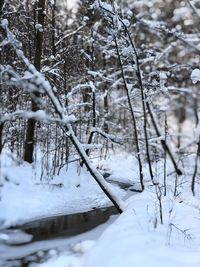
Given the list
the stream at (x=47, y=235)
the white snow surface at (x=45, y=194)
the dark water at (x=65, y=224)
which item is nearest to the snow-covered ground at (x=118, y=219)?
the white snow surface at (x=45, y=194)

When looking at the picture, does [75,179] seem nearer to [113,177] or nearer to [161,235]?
[113,177]

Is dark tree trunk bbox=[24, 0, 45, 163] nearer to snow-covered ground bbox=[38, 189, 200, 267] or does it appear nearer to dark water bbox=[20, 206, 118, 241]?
dark water bbox=[20, 206, 118, 241]

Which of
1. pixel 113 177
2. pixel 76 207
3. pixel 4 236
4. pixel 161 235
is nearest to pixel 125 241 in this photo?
pixel 161 235

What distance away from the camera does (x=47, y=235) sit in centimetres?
816

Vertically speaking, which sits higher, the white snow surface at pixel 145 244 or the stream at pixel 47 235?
the white snow surface at pixel 145 244

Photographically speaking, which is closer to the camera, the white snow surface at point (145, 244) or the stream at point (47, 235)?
the white snow surface at point (145, 244)

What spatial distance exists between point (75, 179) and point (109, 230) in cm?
509

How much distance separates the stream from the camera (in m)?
6.93

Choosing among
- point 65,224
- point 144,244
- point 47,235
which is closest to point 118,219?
point 47,235

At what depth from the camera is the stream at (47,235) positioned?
693cm

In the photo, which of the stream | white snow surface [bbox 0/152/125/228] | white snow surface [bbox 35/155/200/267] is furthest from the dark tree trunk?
white snow surface [bbox 35/155/200/267]

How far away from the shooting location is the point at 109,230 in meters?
7.23

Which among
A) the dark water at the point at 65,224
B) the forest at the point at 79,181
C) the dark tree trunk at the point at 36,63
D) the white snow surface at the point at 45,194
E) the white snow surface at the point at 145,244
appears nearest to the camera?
the white snow surface at the point at 145,244

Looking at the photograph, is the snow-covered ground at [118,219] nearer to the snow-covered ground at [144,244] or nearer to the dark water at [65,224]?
the snow-covered ground at [144,244]
